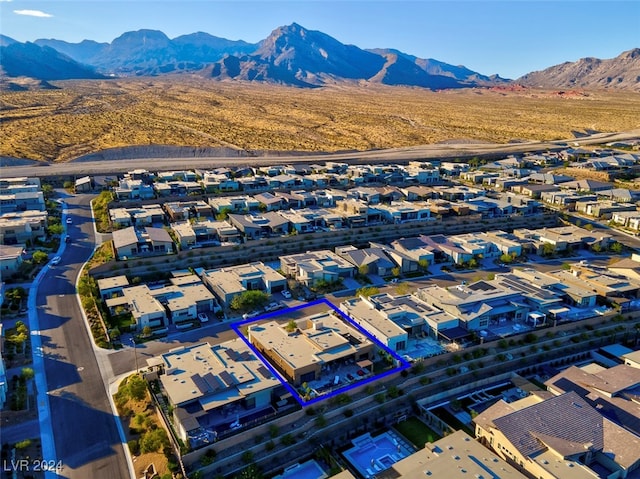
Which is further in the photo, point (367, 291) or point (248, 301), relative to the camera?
point (367, 291)

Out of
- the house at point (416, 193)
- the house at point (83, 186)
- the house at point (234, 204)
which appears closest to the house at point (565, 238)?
the house at point (416, 193)

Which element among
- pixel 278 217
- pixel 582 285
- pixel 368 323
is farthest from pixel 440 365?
pixel 278 217

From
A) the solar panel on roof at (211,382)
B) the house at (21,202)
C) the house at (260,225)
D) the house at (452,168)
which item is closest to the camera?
the solar panel on roof at (211,382)

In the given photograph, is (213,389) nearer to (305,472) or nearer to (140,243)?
(305,472)

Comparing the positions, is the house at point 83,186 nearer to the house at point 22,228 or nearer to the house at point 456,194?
the house at point 22,228

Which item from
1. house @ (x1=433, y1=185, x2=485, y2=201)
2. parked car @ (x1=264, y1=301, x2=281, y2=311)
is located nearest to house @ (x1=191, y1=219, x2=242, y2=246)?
parked car @ (x1=264, y1=301, x2=281, y2=311)

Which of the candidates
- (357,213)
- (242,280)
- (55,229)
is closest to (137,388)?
(242,280)

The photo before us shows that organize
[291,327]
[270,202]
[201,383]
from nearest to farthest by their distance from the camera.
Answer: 1. [201,383]
2. [291,327]
3. [270,202]

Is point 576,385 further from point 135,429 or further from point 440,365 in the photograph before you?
point 135,429
